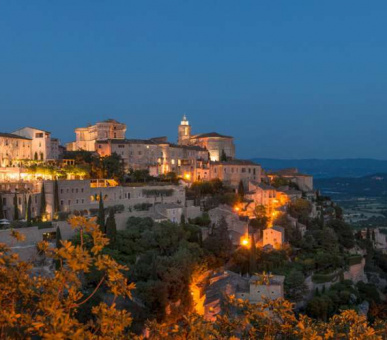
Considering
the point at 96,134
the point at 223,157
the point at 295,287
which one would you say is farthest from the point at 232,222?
the point at 96,134

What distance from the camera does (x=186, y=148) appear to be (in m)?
55.2

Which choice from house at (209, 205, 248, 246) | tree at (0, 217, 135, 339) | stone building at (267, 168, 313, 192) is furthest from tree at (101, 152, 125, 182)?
tree at (0, 217, 135, 339)

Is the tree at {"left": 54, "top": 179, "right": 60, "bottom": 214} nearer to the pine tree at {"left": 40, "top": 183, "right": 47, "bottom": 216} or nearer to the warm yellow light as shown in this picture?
the pine tree at {"left": 40, "top": 183, "right": 47, "bottom": 216}

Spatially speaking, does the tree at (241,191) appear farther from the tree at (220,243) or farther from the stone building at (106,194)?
the tree at (220,243)

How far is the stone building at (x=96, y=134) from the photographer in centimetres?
5512

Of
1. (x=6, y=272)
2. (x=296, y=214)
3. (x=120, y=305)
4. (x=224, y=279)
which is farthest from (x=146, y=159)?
(x=6, y=272)

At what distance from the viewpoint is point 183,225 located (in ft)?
116

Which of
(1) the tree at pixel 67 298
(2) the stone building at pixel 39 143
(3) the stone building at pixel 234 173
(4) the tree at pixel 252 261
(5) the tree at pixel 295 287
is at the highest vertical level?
(2) the stone building at pixel 39 143

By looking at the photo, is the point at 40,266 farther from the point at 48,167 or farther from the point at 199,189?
the point at 199,189

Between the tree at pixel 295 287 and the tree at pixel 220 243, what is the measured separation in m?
5.29

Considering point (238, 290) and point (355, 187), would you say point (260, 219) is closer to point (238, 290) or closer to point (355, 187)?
point (238, 290)

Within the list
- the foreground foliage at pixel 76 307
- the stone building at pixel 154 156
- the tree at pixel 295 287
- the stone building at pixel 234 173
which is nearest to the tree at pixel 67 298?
the foreground foliage at pixel 76 307

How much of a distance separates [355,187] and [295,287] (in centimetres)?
15365

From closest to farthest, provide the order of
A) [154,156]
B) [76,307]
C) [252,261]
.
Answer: [76,307]
[252,261]
[154,156]
